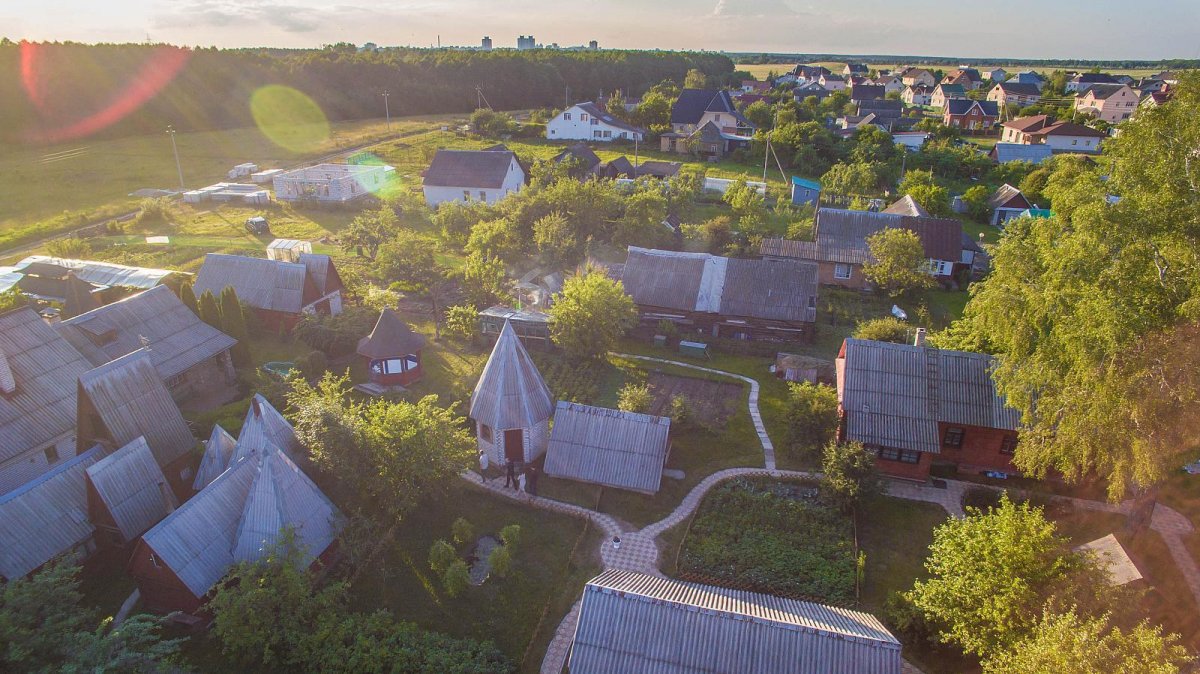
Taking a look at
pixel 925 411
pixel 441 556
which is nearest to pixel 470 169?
pixel 441 556

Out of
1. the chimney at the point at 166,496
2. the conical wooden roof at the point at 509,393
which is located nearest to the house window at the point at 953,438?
the conical wooden roof at the point at 509,393

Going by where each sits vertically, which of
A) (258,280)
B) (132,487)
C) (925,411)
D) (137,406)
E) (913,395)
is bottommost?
(132,487)

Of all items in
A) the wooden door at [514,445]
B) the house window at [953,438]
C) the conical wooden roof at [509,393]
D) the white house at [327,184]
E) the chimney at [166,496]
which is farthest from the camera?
the white house at [327,184]

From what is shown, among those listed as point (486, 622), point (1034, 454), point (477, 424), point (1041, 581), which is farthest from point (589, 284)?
point (1041, 581)

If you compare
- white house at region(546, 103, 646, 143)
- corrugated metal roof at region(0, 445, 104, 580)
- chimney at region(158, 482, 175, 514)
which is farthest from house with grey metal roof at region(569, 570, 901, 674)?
white house at region(546, 103, 646, 143)

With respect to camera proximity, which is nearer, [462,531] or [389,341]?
[462,531]

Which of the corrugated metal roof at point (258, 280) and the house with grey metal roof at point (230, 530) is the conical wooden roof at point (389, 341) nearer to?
the corrugated metal roof at point (258, 280)

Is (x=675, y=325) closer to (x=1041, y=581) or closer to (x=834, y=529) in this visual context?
(x=834, y=529)

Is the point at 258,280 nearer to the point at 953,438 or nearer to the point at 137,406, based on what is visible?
the point at 137,406
